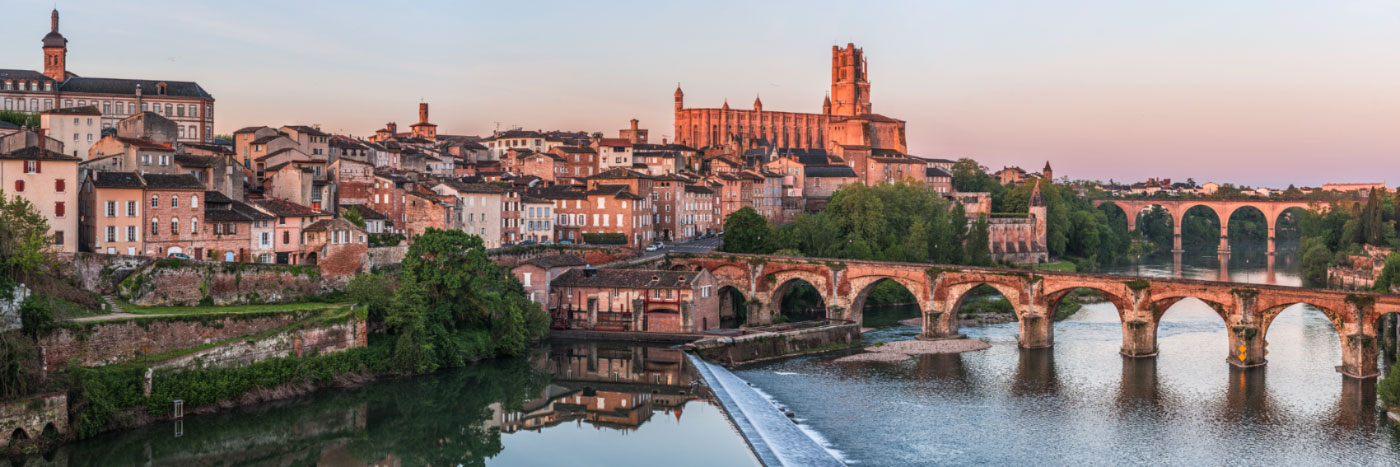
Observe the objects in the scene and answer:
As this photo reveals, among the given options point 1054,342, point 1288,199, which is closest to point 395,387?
point 1054,342

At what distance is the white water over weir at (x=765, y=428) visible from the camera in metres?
23.6

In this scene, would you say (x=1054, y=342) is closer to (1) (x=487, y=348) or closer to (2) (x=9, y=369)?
(1) (x=487, y=348)

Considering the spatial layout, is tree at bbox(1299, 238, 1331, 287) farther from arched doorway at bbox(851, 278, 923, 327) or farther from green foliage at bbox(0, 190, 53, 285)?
green foliage at bbox(0, 190, 53, 285)

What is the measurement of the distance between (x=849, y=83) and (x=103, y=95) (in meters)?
68.7

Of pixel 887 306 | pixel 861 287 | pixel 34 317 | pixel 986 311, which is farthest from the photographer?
pixel 887 306

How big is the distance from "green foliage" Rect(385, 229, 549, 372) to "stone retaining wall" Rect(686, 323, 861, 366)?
5976mm

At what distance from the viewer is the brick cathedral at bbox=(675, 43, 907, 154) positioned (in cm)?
9588

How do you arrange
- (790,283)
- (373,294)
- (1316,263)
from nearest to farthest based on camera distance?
1. (373,294)
2. (790,283)
3. (1316,263)

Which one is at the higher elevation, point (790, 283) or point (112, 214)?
point (112, 214)

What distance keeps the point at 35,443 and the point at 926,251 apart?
41.8 meters

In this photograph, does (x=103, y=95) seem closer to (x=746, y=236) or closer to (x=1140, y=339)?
(x=746, y=236)

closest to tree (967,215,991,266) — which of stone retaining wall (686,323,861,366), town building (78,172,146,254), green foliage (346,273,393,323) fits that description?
stone retaining wall (686,323,861,366)

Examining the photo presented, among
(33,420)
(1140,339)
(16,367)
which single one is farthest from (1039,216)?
(16,367)

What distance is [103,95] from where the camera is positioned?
5097cm
